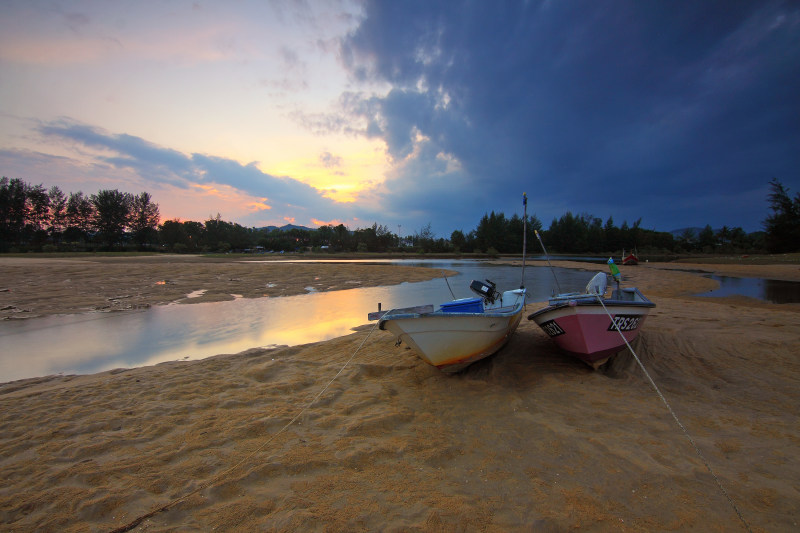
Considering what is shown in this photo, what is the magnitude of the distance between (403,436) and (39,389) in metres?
5.86

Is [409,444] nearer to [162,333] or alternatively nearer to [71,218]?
[162,333]

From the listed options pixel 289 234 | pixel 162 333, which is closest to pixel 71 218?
pixel 289 234

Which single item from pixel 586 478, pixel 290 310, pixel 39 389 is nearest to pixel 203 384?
pixel 39 389

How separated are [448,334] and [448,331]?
60 mm

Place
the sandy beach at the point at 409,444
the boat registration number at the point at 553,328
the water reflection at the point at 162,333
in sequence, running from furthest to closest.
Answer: the water reflection at the point at 162,333
the boat registration number at the point at 553,328
the sandy beach at the point at 409,444

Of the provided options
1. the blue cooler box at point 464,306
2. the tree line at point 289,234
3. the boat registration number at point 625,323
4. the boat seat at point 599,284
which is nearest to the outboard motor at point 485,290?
the blue cooler box at point 464,306

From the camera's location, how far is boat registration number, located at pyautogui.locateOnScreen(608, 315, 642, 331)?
5.65 meters

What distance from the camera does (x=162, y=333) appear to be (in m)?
8.38

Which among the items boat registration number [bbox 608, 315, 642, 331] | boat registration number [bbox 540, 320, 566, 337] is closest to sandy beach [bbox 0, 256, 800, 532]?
boat registration number [bbox 540, 320, 566, 337]

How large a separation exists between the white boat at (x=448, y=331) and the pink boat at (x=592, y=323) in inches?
36.4

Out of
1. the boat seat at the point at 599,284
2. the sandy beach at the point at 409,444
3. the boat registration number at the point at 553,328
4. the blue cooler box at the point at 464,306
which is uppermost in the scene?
the boat seat at the point at 599,284

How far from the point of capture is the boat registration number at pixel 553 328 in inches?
233

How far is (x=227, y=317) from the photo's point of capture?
1034 cm

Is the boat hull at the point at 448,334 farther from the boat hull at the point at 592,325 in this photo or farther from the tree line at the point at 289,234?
the tree line at the point at 289,234
